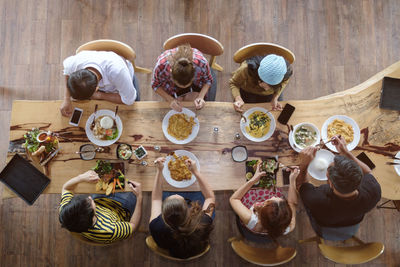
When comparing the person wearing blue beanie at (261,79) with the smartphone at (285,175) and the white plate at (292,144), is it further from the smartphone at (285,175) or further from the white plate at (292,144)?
the smartphone at (285,175)

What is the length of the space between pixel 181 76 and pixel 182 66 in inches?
2.9

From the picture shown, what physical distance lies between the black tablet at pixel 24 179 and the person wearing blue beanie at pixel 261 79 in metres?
1.68

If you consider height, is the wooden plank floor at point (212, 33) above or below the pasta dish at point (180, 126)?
above

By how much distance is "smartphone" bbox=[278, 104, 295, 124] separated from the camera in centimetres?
227

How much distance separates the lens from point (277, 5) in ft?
11.8

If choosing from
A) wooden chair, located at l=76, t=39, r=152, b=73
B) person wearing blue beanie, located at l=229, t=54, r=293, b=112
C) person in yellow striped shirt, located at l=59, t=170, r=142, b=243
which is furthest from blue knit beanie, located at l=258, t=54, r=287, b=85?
person in yellow striped shirt, located at l=59, t=170, r=142, b=243

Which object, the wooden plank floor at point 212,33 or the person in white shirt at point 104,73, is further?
the wooden plank floor at point 212,33

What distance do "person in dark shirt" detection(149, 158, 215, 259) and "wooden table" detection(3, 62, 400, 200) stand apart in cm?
9

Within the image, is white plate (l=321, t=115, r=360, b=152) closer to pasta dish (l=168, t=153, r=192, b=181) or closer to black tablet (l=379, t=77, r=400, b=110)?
black tablet (l=379, t=77, r=400, b=110)

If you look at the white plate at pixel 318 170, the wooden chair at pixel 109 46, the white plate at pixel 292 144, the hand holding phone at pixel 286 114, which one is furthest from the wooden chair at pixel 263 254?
the wooden chair at pixel 109 46

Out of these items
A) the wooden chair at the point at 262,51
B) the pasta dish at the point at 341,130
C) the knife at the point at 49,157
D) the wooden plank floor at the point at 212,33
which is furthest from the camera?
the wooden plank floor at the point at 212,33

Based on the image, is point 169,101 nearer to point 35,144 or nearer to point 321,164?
point 35,144

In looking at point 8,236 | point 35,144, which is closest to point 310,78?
point 35,144

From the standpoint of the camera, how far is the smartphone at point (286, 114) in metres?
2.27
